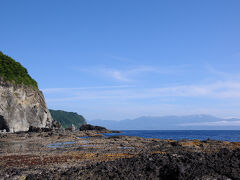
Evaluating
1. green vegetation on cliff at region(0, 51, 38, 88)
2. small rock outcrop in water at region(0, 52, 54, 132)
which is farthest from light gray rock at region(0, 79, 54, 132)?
green vegetation on cliff at region(0, 51, 38, 88)

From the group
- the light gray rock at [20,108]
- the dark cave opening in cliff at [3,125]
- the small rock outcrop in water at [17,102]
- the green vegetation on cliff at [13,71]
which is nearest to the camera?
the dark cave opening in cliff at [3,125]

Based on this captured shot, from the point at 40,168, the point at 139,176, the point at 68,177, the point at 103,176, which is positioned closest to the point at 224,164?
the point at 139,176

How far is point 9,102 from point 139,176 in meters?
71.6

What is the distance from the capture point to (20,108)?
81125mm

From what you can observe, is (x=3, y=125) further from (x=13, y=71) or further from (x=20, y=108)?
(x=13, y=71)

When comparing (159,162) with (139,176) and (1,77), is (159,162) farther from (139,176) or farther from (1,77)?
(1,77)

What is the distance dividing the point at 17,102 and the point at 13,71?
18820 millimetres

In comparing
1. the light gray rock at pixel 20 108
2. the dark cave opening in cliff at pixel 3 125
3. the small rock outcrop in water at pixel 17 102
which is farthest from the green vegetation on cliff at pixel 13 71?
the dark cave opening in cliff at pixel 3 125

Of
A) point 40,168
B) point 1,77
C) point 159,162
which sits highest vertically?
point 1,77

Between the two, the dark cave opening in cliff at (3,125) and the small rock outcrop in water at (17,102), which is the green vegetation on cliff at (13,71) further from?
the dark cave opening in cliff at (3,125)

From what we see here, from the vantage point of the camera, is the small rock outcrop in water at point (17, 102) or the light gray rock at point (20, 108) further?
the small rock outcrop in water at point (17, 102)

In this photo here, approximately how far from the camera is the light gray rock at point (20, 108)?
247 feet

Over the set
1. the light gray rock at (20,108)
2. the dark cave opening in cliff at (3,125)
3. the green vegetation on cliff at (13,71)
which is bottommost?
the dark cave opening in cliff at (3,125)

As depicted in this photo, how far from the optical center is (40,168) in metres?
18.4
